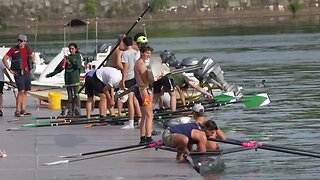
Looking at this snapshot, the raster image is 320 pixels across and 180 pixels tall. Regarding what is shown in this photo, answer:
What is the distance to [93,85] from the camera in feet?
70.6

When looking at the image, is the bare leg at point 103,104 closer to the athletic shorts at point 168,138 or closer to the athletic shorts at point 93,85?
the athletic shorts at point 93,85

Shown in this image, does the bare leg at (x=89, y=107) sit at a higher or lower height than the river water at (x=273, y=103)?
higher

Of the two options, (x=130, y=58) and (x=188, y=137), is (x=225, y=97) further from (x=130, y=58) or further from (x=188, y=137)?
(x=188, y=137)

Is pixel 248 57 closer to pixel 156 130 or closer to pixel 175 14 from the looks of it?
pixel 156 130

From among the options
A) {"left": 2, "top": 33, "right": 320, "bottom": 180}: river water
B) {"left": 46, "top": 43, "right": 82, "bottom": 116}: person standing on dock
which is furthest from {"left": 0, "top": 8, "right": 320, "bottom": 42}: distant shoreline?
{"left": 46, "top": 43, "right": 82, "bottom": 116}: person standing on dock

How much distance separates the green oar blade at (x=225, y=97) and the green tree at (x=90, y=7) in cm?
7297

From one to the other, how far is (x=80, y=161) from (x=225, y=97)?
8.17 m

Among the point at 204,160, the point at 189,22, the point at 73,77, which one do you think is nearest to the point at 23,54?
the point at 73,77

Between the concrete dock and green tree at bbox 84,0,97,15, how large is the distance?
7594 centimetres

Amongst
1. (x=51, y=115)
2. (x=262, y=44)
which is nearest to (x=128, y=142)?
(x=51, y=115)

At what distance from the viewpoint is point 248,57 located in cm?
5097

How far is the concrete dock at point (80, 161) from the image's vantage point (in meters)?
15.7

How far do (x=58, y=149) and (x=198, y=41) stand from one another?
4937cm

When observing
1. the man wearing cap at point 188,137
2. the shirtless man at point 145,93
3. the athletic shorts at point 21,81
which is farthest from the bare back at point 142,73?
the athletic shorts at point 21,81
